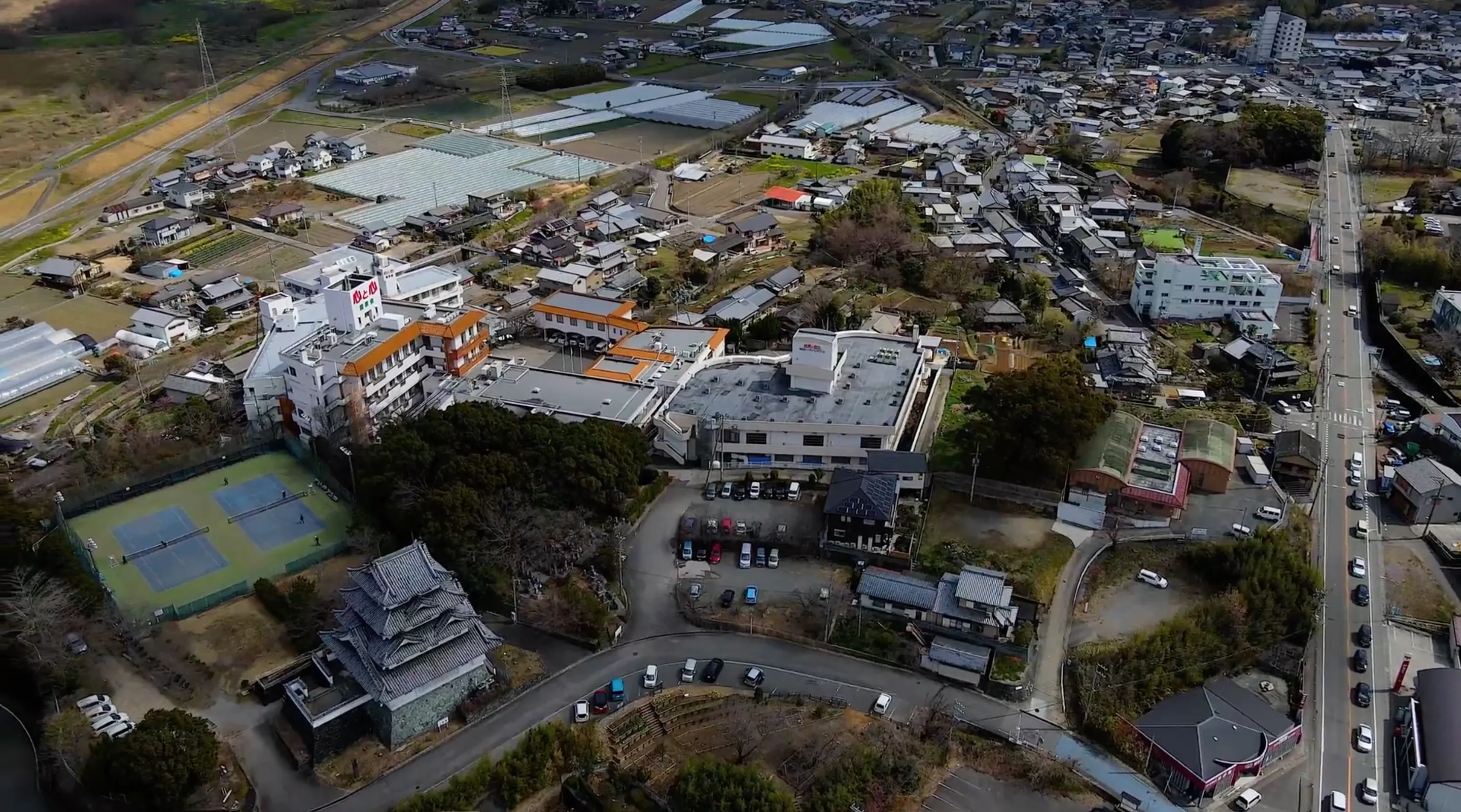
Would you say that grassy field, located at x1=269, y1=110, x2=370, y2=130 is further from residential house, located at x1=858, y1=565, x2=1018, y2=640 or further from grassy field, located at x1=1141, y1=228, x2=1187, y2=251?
residential house, located at x1=858, y1=565, x2=1018, y2=640

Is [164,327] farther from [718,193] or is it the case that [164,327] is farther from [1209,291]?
[1209,291]

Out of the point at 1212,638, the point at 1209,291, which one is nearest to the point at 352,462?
the point at 1212,638

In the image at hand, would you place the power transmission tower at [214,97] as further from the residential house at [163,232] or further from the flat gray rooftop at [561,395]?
the flat gray rooftop at [561,395]

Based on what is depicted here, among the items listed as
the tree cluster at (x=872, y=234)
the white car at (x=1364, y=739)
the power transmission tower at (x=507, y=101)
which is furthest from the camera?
the power transmission tower at (x=507, y=101)

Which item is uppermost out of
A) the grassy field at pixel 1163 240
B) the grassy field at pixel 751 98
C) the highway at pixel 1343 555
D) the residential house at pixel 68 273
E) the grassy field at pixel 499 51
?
the grassy field at pixel 499 51

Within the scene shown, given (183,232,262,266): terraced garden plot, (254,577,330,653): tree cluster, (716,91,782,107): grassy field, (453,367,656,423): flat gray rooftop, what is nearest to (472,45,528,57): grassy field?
(716,91,782,107): grassy field

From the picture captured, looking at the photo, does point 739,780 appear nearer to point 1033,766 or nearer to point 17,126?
point 1033,766

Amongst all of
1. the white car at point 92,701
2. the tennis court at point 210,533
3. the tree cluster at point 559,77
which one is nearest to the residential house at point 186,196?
the tennis court at point 210,533
